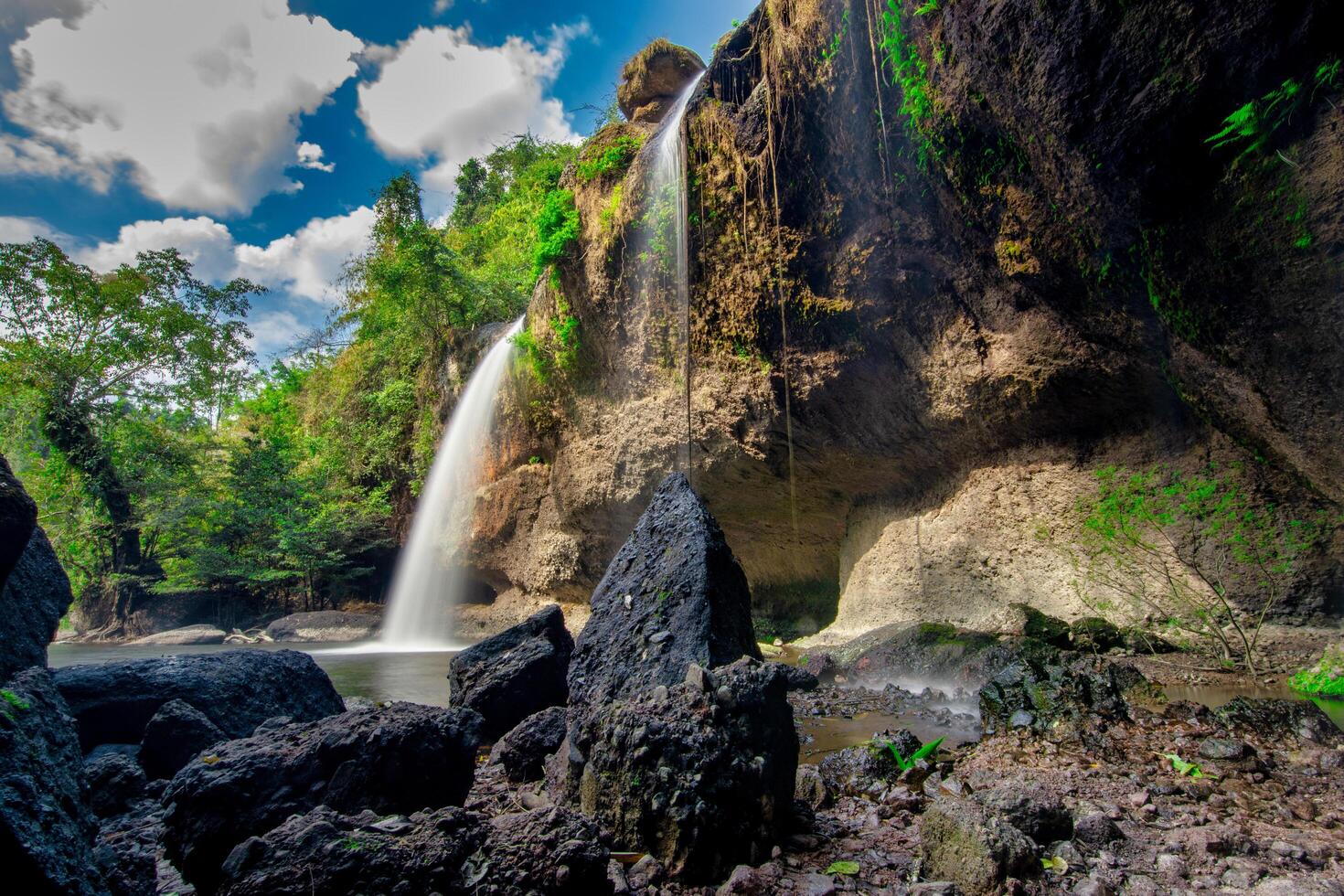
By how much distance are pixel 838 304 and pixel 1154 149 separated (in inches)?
155

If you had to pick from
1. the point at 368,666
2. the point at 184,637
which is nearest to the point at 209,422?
the point at 184,637

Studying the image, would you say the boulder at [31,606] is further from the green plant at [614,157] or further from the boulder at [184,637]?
the boulder at [184,637]

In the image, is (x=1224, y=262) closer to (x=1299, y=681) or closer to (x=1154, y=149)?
(x=1154, y=149)

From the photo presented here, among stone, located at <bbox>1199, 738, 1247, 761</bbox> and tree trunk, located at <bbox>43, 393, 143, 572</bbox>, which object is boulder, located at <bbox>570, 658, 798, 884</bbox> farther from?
tree trunk, located at <bbox>43, 393, 143, 572</bbox>

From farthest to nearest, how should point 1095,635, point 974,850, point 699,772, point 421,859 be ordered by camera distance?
1. point 1095,635
2. point 699,772
3. point 974,850
4. point 421,859

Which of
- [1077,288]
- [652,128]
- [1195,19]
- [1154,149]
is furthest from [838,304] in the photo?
[652,128]

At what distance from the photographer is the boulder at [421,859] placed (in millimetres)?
1681

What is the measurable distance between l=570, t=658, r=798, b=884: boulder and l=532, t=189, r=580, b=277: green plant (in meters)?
10.1

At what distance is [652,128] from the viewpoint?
11.3 meters

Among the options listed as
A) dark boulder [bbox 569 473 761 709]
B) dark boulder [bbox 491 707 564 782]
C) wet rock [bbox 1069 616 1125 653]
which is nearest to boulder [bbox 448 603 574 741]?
dark boulder [bbox 491 707 564 782]

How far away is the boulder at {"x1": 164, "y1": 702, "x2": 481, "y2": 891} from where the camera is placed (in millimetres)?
2256

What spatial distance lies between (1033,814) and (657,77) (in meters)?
13.4

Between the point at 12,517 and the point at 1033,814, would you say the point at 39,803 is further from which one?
the point at 1033,814

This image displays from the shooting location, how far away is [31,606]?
13.5 feet
